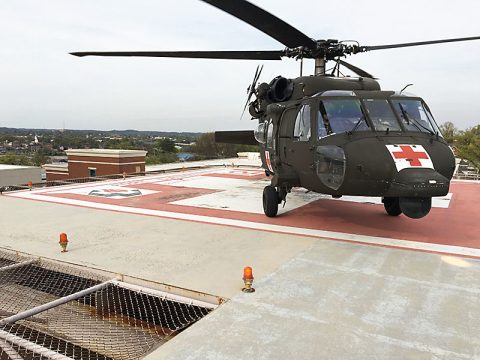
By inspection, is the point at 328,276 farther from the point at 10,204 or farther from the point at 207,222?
the point at 10,204

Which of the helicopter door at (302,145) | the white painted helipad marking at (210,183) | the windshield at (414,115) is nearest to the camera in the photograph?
the windshield at (414,115)

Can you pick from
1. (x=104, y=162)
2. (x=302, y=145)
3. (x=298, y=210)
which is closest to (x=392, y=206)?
(x=298, y=210)

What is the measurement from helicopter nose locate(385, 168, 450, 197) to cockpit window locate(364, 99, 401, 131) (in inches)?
47.9

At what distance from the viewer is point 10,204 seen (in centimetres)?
1125

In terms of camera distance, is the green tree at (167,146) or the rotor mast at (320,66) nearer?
the rotor mast at (320,66)

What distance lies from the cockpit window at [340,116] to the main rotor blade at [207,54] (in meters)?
3.00

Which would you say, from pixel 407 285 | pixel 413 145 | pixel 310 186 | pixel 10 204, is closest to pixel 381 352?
pixel 407 285

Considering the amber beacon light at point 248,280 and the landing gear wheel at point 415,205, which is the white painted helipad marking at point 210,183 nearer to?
the landing gear wheel at point 415,205

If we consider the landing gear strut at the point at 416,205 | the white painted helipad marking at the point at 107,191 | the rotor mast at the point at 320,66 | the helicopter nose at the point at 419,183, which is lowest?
the white painted helipad marking at the point at 107,191

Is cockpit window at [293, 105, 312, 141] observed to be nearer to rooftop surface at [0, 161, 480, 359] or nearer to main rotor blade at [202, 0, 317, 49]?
main rotor blade at [202, 0, 317, 49]

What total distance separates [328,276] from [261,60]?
278 inches

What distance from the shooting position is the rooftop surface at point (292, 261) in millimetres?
3793

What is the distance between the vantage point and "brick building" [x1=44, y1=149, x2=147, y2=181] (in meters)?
30.9

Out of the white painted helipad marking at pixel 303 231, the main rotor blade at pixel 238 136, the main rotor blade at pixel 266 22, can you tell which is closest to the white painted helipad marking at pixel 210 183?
the main rotor blade at pixel 238 136
